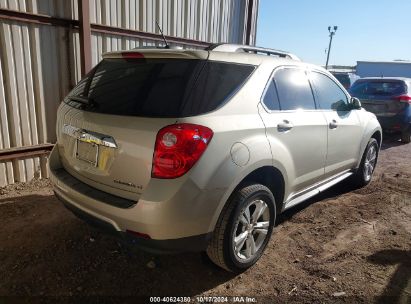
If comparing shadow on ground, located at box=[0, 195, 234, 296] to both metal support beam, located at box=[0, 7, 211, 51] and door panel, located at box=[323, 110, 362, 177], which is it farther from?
metal support beam, located at box=[0, 7, 211, 51]

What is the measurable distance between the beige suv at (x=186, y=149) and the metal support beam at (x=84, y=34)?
79.9 inches

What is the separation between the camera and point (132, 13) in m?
5.72

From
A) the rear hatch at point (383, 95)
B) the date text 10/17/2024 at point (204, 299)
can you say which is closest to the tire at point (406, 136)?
the rear hatch at point (383, 95)

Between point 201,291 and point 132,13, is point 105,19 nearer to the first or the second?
point 132,13

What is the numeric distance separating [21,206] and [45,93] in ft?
5.31

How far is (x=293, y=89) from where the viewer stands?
3.49m

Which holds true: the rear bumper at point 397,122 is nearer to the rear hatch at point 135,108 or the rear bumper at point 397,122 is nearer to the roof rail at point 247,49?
the roof rail at point 247,49

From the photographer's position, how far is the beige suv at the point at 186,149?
235 cm

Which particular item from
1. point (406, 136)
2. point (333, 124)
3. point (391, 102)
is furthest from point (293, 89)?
point (406, 136)

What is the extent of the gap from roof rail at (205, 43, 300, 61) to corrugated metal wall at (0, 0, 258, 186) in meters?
2.90

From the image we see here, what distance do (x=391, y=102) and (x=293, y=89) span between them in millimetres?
6315

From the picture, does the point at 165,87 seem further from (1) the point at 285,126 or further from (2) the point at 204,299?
(2) the point at 204,299

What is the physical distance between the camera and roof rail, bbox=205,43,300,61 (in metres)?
Answer: 2.94

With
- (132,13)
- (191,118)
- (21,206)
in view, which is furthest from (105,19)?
(191,118)
